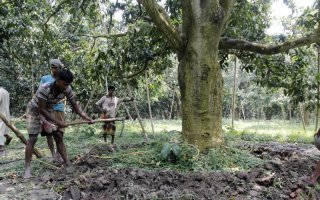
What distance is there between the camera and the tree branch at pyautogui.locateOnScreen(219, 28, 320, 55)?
573 cm

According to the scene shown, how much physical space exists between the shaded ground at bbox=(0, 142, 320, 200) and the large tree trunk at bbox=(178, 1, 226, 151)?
100 centimetres

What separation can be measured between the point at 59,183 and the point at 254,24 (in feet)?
18.3

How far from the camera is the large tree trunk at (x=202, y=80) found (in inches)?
221

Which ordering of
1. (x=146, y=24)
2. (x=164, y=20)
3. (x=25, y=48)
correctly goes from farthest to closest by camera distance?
(x=25, y=48)
(x=146, y=24)
(x=164, y=20)

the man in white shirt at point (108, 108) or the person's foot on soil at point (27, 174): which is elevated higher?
the man in white shirt at point (108, 108)

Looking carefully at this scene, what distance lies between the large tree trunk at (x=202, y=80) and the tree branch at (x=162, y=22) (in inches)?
8.4

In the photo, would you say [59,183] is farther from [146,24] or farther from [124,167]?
[146,24]

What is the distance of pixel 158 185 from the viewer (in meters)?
4.28

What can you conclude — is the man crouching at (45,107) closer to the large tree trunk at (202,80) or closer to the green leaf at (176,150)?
the green leaf at (176,150)

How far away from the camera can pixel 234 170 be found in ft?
16.5

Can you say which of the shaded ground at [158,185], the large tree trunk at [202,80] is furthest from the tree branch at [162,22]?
the shaded ground at [158,185]

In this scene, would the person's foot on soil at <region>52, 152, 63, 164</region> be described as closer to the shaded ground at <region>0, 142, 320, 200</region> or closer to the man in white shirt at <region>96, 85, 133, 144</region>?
the shaded ground at <region>0, 142, 320, 200</region>

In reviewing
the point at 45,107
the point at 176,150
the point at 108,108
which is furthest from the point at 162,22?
the point at 108,108

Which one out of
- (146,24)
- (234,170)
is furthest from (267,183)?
(146,24)
